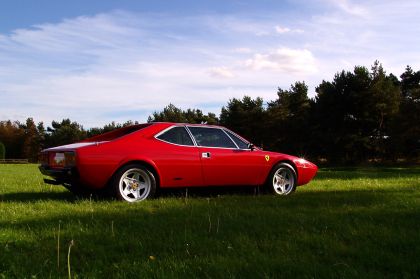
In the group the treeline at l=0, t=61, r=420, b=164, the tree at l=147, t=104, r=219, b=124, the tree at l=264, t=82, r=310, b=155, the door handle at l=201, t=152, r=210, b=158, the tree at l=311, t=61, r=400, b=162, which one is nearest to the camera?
the door handle at l=201, t=152, r=210, b=158

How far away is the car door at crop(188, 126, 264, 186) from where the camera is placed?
26.6 feet

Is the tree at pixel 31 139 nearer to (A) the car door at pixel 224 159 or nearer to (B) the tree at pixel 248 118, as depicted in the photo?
(B) the tree at pixel 248 118

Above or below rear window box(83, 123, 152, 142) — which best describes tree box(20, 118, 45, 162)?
above

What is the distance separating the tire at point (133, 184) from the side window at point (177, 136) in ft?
2.30

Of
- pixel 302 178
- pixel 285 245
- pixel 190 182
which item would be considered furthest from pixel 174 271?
pixel 302 178

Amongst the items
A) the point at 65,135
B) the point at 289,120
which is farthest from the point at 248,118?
the point at 65,135

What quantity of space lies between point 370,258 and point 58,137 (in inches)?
3841

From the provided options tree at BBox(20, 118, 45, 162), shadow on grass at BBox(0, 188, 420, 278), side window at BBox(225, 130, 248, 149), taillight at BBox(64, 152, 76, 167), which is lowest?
shadow on grass at BBox(0, 188, 420, 278)

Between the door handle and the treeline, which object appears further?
the treeline

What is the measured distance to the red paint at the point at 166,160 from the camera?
7.13m

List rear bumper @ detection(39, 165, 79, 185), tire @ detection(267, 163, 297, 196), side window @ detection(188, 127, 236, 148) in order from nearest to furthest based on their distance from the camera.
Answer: rear bumper @ detection(39, 165, 79, 185) → side window @ detection(188, 127, 236, 148) → tire @ detection(267, 163, 297, 196)

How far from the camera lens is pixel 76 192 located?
8.23 m

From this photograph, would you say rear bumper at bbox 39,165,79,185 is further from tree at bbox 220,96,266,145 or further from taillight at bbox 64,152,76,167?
tree at bbox 220,96,266,145

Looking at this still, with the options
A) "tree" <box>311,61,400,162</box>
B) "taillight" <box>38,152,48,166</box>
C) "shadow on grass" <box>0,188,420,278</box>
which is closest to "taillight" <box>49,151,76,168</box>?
"taillight" <box>38,152,48,166</box>
